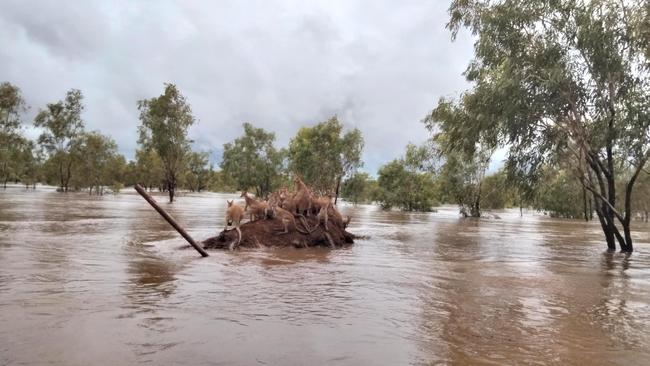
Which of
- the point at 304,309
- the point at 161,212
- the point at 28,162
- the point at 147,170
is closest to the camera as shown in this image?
the point at 304,309

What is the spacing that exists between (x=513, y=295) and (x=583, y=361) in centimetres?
415

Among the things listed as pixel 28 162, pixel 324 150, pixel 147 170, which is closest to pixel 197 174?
pixel 147 170

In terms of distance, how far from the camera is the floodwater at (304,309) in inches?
227

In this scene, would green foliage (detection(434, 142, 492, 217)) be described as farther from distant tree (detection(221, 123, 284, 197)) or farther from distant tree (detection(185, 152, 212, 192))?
distant tree (detection(185, 152, 212, 192))

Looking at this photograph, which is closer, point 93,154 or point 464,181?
point 464,181

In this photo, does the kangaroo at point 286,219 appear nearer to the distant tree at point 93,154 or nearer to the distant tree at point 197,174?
the distant tree at point 93,154

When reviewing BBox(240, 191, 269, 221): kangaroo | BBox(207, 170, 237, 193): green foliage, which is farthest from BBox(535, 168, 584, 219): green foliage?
BBox(207, 170, 237, 193): green foliage

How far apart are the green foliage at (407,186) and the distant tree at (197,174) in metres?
74.8

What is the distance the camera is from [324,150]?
66750 millimetres

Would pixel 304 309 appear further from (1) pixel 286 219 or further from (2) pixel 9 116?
(2) pixel 9 116

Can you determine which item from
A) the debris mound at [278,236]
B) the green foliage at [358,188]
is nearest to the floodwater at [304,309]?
the debris mound at [278,236]

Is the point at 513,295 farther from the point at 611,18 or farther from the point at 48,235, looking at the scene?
the point at 48,235

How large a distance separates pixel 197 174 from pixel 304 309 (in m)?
138

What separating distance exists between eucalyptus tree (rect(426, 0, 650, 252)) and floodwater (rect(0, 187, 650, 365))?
502 centimetres
